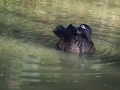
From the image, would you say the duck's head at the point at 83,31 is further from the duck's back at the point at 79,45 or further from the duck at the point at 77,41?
the duck's back at the point at 79,45

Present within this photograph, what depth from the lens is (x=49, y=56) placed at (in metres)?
8.45

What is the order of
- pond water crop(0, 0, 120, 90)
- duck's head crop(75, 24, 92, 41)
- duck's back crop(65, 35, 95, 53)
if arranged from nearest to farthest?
pond water crop(0, 0, 120, 90) < duck's back crop(65, 35, 95, 53) < duck's head crop(75, 24, 92, 41)

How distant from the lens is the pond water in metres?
6.64

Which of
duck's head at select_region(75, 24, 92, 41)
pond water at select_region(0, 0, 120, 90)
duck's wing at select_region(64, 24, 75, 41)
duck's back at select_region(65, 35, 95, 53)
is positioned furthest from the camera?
duck's wing at select_region(64, 24, 75, 41)

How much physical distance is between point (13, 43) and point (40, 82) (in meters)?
3.03

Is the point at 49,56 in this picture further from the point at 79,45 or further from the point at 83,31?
the point at 83,31

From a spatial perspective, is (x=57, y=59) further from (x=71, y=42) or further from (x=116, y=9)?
(x=116, y=9)

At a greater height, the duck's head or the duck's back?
the duck's head

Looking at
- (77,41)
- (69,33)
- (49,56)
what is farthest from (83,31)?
(49,56)

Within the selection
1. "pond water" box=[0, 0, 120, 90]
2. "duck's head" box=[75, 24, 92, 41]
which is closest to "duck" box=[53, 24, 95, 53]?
"duck's head" box=[75, 24, 92, 41]

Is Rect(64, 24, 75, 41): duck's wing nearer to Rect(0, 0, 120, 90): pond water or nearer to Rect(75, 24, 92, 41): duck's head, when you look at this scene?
Rect(75, 24, 92, 41): duck's head

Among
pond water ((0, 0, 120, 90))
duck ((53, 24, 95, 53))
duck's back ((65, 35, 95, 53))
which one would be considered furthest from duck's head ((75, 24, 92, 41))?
pond water ((0, 0, 120, 90))

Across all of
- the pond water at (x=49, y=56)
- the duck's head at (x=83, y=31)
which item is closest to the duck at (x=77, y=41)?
the duck's head at (x=83, y=31)

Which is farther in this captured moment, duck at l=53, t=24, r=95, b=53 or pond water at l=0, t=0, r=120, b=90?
duck at l=53, t=24, r=95, b=53
